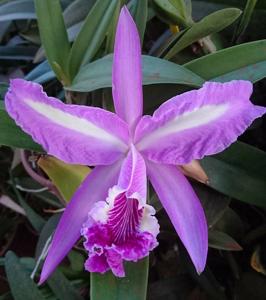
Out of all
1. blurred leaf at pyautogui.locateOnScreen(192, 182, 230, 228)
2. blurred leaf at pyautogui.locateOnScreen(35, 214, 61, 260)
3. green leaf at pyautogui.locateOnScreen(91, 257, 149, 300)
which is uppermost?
green leaf at pyautogui.locateOnScreen(91, 257, 149, 300)

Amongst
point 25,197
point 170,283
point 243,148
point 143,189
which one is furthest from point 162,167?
point 25,197

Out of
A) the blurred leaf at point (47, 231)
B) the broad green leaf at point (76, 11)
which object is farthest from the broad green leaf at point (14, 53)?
the blurred leaf at point (47, 231)

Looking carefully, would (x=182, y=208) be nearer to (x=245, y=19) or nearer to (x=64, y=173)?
(x=64, y=173)

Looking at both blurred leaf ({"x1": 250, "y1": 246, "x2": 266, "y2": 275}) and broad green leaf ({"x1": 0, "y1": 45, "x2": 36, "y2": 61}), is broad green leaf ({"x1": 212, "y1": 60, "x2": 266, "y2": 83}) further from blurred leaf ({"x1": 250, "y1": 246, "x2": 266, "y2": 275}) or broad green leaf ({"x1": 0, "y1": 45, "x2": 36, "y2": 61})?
broad green leaf ({"x1": 0, "y1": 45, "x2": 36, "y2": 61})

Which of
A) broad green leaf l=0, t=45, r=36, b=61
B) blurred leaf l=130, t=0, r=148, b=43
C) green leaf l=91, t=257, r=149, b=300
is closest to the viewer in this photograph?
green leaf l=91, t=257, r=149, b=300

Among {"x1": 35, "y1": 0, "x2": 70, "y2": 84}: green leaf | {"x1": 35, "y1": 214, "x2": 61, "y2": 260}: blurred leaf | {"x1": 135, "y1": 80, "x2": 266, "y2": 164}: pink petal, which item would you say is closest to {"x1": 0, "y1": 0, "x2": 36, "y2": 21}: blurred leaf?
{"x1": 35, "y1": 0, "x2": 70, "y2": 84}: green leaf

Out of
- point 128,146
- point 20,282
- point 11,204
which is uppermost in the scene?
point 128,146

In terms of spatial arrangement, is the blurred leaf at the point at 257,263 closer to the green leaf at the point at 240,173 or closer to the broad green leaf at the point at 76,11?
the green leaf at the point at 240,173

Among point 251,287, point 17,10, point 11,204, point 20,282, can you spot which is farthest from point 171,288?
point 17,10
